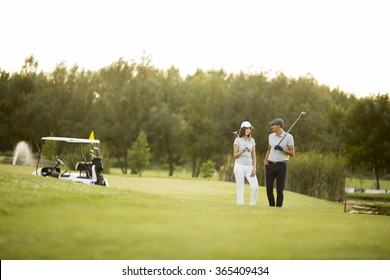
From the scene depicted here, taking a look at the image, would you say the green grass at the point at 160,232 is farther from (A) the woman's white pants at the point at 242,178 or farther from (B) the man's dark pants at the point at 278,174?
(B) the man's dark pants at the point at 278,174

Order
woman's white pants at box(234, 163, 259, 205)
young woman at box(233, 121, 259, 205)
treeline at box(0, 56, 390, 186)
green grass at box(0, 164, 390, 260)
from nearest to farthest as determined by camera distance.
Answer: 1. green grass at box(0, 164, 390, 260)
2. young woman at box(233, 121, 259, 205)
3. woman's white pants at box(234, 163, 259, 205)
4. treeline at box(0, 56, 390, 186)

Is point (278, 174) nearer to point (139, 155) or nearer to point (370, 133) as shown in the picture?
point (139, 155)

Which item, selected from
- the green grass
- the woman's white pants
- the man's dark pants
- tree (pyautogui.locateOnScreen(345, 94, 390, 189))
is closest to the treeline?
tree (pyautogui.locateOnScreen(345, 94, 390, 189))

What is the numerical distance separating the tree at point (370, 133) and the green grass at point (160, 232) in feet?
112

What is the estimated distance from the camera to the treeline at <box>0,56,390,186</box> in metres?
44.7

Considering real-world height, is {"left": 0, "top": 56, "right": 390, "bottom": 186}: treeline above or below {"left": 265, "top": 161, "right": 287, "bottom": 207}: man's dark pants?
above

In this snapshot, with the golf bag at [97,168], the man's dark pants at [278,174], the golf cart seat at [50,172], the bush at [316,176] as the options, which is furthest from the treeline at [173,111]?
the man's dark pants at [278,174]

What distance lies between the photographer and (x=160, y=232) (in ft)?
21.6

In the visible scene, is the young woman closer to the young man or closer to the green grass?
the young man

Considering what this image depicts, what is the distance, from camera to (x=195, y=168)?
187 ft

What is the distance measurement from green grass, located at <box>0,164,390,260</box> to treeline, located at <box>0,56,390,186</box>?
115ft

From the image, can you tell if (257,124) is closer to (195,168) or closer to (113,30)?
(195,168)

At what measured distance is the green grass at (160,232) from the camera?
586 centimetres
